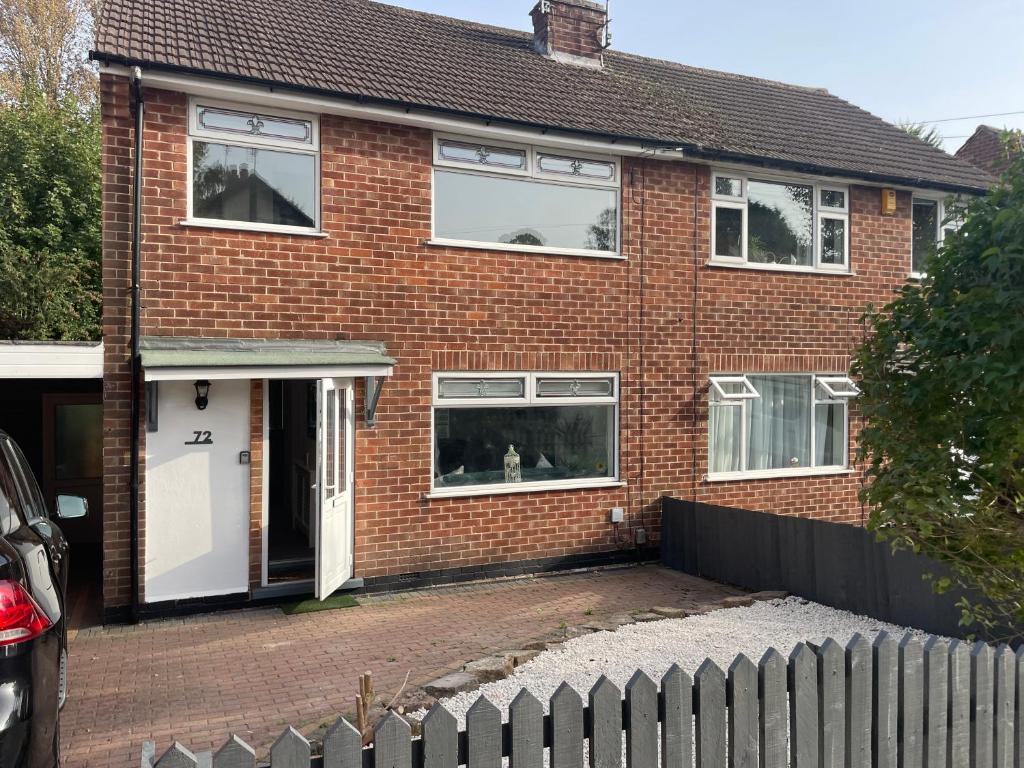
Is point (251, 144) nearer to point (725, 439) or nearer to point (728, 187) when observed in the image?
point (728, 187)

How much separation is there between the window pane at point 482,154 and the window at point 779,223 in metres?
2.76

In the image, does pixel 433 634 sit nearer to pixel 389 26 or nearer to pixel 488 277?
pixel 488 277

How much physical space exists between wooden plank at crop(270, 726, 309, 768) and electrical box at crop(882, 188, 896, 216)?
1104 centimetres

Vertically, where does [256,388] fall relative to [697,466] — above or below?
above

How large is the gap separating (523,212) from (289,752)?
292 inches

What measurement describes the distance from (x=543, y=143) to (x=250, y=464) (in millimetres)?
4747

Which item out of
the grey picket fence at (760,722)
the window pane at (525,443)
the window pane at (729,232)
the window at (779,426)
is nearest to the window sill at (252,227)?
the window pane at (525,443)

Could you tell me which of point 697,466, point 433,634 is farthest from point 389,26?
point 433,634

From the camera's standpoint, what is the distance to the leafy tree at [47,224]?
14875 mm

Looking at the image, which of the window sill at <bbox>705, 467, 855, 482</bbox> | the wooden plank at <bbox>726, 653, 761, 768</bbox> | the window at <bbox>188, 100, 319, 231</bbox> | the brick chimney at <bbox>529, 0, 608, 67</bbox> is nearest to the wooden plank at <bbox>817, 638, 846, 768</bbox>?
the wooden plank at <bbox>726, 653, 761, 768</bbox>

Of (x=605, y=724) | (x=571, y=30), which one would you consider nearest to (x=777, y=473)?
(x=571, y=30)

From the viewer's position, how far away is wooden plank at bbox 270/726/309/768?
7.66ft

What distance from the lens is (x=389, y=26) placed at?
10594 millimetres

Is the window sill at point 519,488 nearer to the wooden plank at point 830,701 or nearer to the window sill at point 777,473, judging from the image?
the window sill at point 777,473
